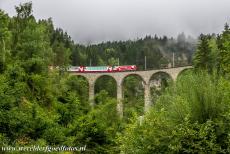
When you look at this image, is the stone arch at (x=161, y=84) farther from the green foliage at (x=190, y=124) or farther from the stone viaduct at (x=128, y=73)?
the green foliage at (x=190, y=124)

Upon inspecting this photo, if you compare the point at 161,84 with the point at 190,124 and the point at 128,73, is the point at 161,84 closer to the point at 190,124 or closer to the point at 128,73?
the point at 128,73

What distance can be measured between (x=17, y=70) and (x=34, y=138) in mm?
6065

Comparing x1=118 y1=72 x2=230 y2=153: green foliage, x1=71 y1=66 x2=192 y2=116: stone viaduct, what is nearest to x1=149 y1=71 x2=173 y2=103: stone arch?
x1=71 y1=66 x2=192 y2=116: stone viaduct

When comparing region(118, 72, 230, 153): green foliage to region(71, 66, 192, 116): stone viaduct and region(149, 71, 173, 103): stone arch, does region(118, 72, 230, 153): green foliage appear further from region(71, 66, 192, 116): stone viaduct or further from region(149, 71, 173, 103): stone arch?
region(71, 66, 192, 116): stone viaduct

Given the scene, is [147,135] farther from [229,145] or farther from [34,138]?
[34,138]

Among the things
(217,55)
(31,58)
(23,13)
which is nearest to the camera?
(31,58)

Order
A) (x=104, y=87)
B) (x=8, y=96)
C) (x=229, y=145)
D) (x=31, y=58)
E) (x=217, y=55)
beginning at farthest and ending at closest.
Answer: (x=104, y=87)
(x=217, y=55)
(x=31, y=58)
(x=8, y=96)
(x=229, y=145)

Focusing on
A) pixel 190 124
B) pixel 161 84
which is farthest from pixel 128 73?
pixel 190 124

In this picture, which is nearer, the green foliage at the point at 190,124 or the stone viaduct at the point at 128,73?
the green foliage at the point at 190,124

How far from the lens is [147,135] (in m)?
13.3

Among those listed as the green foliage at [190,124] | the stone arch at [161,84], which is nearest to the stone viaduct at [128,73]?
the stone arch at [161,84]

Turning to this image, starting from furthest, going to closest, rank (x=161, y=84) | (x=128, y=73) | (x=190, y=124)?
1. (x=161, y=84)
2. (x=128, y=73)
3. (x=190, y=124)

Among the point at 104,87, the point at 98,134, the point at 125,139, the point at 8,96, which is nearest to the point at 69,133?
the point at 98,134

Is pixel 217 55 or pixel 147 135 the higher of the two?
pixel 217 55
